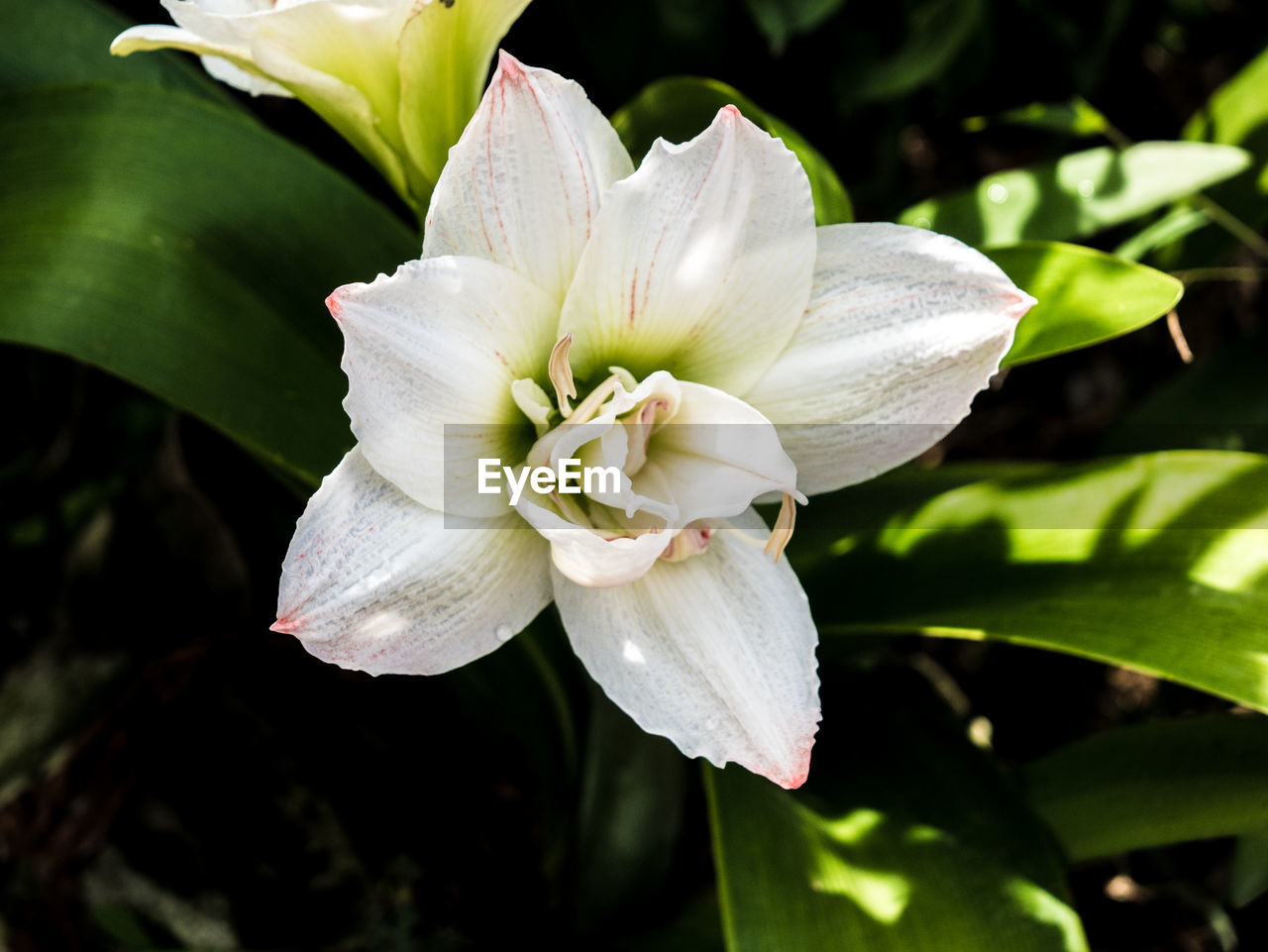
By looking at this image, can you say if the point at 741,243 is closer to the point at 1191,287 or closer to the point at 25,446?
the point at 25,446

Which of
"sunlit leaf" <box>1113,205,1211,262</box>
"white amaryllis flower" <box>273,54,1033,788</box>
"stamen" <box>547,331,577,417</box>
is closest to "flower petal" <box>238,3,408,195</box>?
"white amaryllis flower" <box>273,54,1033,788</box>

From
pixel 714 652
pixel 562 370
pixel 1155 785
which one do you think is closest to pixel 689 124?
pixel 562 370

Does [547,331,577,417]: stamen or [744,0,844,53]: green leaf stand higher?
[744,0,844,53]: green leaf

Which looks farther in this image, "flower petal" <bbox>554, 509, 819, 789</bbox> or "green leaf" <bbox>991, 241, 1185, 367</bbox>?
"green leaf" <bbox>991, 241, 1185, 367</bbox>

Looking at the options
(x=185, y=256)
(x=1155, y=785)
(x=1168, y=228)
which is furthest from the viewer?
(x=1168, y=228)

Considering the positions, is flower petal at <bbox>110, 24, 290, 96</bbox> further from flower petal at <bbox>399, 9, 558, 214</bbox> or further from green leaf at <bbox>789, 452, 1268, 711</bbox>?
green leaf at <bbox>789, 452, 1268, 711</bbox>

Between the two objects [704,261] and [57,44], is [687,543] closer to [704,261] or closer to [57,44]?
[704,261]

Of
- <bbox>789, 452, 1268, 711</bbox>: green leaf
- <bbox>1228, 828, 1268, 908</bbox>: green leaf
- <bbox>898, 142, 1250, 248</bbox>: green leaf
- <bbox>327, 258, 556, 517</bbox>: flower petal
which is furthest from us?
<bbox>898, 142, 1250, 248</bbox>: green leaf

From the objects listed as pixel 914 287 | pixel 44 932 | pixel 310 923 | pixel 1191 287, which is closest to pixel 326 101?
pixel 914 287
